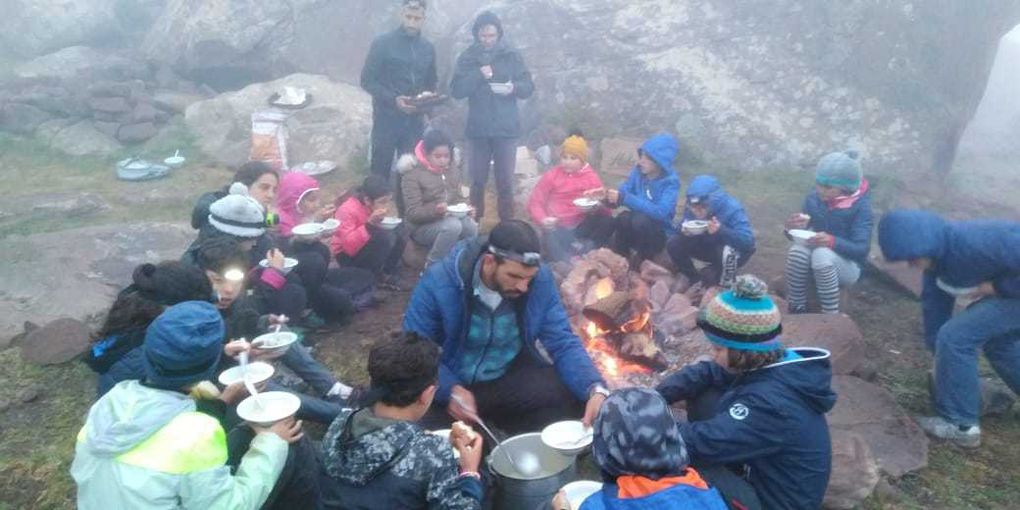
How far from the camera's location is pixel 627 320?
5711 millimetres

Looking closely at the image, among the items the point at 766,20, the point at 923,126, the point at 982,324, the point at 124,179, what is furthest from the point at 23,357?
the point at 923,126

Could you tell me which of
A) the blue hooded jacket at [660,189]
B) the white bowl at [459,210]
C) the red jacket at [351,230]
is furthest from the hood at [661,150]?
the red jacket at [351,230]

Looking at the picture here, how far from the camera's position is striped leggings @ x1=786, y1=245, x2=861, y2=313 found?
635 centimetres

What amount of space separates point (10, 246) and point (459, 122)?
709cm

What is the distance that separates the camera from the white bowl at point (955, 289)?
508 cm

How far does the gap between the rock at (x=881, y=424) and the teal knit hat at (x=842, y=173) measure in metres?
1.86

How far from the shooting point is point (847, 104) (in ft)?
39.1

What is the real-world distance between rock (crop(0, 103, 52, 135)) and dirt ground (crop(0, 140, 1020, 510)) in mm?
4538

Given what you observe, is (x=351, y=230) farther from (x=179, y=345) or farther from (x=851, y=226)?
(x=851, y=226)

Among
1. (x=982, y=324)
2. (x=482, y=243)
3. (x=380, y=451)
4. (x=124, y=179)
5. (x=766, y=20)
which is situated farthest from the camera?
(x=766, y=20)

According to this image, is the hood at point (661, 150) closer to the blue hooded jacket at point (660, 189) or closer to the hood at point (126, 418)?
the blue hooded jacket at point (660, 189)

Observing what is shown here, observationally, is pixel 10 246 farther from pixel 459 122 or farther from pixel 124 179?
pixel 459 122

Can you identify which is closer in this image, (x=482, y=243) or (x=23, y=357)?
(x=482, y=243)

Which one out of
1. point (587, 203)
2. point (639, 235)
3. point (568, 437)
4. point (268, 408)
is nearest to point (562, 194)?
point (587, 203)
